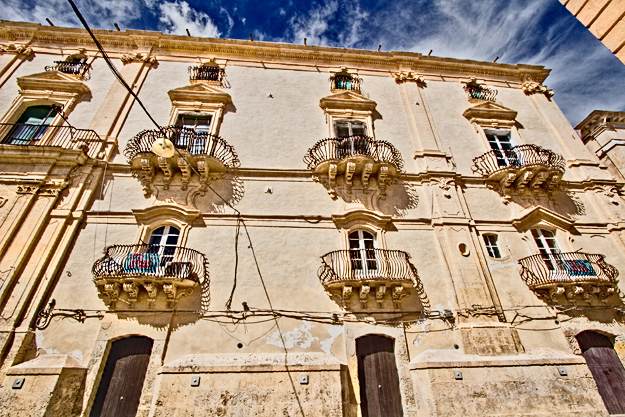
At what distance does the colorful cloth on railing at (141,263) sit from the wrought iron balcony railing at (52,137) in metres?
4.76

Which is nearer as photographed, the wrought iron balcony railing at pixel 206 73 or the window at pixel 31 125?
the window at pixel 31 125

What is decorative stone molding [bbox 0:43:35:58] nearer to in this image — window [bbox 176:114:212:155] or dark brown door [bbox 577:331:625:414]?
window [bbox 176:114:212:155]

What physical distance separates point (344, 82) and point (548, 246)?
34.2ft

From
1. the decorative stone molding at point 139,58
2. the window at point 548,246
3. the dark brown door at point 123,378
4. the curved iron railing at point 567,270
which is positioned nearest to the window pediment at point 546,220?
the window at point 548,246

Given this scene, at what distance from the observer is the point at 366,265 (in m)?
9.16

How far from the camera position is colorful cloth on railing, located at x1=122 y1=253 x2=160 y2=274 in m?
7.96

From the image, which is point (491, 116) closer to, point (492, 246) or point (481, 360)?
point (492, 246)

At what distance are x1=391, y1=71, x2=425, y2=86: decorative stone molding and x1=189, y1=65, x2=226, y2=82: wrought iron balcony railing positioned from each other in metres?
8.14

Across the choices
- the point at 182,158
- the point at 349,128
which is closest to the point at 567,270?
the point at 349,128

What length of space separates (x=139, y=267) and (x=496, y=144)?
14282mm

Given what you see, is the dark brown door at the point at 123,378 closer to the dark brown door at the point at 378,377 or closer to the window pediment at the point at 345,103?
the dark brown door at the point at 378,377

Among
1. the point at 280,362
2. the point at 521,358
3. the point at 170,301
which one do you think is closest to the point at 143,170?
the point at 170,301

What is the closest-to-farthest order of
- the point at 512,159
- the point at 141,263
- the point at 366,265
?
the point at 141,263 < the point at 366,265 < the point at 512,159

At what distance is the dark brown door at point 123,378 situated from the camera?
709 centimetres
